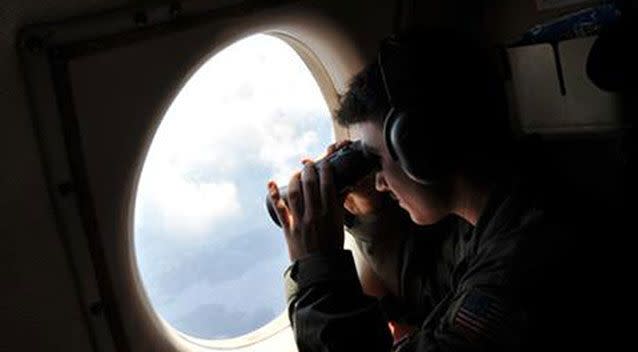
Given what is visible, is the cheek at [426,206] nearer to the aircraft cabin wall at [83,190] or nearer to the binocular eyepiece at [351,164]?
the binocular eyepiece at [351,164]

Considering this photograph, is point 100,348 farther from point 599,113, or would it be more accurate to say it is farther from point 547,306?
point 599,113

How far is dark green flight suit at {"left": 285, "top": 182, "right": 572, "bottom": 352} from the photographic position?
798 millimetres

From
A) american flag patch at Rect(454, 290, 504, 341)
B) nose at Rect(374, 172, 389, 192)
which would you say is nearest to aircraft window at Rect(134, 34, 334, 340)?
nose at Rect(374, 172, 389, 192)

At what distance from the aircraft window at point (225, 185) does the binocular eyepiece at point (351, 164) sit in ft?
0.61

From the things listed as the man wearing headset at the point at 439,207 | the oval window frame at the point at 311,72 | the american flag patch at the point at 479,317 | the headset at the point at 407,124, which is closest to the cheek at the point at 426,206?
the man wearing headset at the point at 439,207

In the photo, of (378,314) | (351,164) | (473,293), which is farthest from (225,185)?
(473,293)

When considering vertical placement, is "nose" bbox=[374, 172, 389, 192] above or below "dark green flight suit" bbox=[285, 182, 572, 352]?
Result: above

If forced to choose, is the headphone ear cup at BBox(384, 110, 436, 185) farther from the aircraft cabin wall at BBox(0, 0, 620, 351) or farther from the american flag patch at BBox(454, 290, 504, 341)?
the aircraft cabin wall at BBox(0, 0, 620, 351)

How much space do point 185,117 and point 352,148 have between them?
0.92ft

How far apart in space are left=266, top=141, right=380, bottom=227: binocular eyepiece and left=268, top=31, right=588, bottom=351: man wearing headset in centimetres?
1

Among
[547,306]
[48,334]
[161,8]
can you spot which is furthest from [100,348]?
[547,306]

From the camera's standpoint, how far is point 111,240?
887mm

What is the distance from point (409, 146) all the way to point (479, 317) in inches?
9.7

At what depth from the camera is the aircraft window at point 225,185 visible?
1.06m
